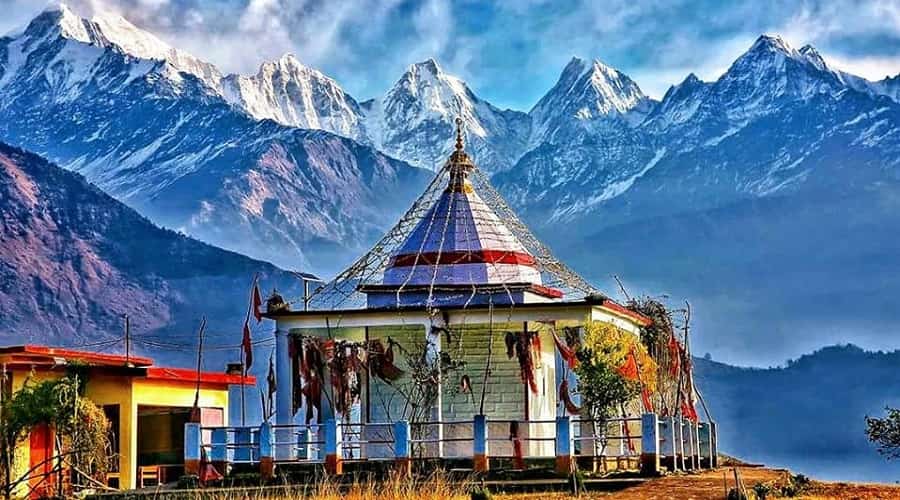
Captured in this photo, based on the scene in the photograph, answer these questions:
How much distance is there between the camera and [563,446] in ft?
98.2

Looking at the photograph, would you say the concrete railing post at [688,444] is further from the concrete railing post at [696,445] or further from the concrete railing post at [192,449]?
the concrete railing post at [192,449]

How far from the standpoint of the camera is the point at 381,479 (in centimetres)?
2975

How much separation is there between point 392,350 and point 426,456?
4400 millimetres

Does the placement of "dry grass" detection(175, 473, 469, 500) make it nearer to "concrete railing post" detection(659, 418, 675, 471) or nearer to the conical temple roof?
"concrete railing post" detection(659, 418, 675, 471)

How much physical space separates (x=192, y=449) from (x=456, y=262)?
1007cm

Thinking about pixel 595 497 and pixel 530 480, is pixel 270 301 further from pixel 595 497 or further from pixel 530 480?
pixel 595 497

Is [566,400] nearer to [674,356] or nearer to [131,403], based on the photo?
[674,356]

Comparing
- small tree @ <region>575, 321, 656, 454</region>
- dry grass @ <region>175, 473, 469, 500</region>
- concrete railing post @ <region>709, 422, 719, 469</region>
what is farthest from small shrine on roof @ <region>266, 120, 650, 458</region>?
dry grass @ <region>175, 473, 469, 500</region>

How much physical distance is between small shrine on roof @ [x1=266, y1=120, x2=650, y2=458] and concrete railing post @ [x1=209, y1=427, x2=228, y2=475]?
3.60m

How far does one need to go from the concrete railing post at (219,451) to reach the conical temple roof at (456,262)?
6244 millimetres

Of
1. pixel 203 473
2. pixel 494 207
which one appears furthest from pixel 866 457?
pixel 203 473

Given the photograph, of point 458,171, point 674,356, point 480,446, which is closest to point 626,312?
point 674,356

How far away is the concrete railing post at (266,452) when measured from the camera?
32.0 metres

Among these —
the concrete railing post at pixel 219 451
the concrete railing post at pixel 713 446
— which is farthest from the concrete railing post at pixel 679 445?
the concrete railing post at pixel 219 451
